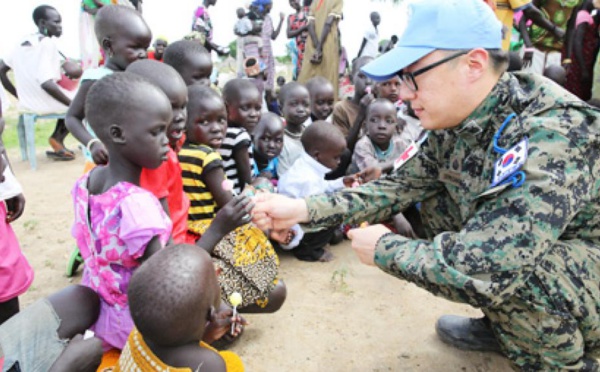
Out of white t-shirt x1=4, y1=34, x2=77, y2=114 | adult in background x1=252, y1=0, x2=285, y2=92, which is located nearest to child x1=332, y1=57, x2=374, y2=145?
white t-shirt x1=4, y1=34, x2=77, y2=114

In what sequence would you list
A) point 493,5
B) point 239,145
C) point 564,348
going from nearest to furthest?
point 564,348, point 239,145, point 493,5

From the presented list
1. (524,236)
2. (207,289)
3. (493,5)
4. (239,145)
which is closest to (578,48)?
(493,5)

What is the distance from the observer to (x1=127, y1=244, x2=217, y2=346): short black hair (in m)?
1.43

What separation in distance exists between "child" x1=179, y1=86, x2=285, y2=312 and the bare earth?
22 cm

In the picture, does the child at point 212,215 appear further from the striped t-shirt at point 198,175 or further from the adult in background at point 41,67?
the adult in background at point 41,67

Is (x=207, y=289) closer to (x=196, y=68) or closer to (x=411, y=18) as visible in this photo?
(x=411, y=18)

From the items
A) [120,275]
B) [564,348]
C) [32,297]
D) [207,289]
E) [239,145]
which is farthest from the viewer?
[239,145]

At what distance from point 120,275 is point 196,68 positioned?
178cm

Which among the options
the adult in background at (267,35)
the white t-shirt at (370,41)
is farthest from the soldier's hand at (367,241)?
the white t-shirt at (370,41)

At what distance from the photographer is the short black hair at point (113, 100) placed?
1.78 metres

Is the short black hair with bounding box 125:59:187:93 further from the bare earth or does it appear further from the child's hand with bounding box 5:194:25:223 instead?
the bare earth

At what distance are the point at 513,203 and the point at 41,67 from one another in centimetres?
635

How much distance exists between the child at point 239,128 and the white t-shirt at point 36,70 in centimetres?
375

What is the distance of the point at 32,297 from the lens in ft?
9.62
